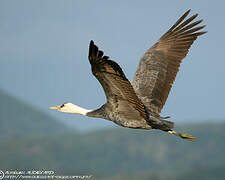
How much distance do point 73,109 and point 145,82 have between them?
2541 mm

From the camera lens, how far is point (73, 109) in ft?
52.0

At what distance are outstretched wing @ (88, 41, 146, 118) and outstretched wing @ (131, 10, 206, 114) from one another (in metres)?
1.35

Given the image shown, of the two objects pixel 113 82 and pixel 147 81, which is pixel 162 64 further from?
pixel 113 82

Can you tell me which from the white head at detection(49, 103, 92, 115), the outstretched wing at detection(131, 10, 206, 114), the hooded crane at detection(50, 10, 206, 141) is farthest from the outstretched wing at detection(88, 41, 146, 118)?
the white head at detection(49, 103, 92, 115)

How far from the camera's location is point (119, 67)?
11.3m

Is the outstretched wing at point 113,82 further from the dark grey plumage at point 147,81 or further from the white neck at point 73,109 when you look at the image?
the white neck at point 73,109

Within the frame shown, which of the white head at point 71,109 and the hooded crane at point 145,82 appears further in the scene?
the white head at point 71,109

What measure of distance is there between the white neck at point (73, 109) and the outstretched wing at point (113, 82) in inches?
82.2

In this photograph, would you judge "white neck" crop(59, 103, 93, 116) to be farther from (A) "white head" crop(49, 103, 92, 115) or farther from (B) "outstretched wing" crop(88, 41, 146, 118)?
(B) "outstretched wing" crop(88, 41, 146, 118)

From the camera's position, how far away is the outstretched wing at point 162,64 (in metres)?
14.8

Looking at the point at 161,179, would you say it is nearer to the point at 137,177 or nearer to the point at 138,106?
the point at 137,177

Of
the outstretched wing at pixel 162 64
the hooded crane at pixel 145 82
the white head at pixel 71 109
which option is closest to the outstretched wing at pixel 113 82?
the hooded crane at pixel 145 82

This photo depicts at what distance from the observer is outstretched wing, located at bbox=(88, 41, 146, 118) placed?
37.4ft

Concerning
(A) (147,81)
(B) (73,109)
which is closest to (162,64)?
(A) (147,81)
